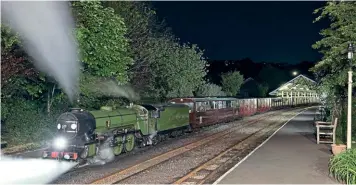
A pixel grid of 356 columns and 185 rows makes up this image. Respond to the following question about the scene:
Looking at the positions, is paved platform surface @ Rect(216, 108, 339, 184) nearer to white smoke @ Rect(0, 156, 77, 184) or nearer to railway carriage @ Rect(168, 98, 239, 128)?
white smoke @ Rect(0, 156, 77, 184)

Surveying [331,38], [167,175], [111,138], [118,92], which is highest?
[331,38]

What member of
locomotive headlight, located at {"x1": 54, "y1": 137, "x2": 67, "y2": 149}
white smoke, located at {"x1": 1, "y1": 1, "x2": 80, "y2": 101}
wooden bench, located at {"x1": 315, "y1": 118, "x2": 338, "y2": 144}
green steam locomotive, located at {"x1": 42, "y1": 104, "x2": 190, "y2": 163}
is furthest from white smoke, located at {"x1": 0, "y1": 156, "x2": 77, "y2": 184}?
wooden bench, located at {"x1": 315, "y1": 118, "x2": 338, "y2": 144}

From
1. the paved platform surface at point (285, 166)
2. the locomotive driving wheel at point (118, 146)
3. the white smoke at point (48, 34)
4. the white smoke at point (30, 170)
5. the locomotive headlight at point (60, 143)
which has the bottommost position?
the white smoke at point (30, 170)

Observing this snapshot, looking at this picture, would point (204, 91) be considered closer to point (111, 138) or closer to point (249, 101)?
point (249, 101)

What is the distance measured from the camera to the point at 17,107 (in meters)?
18.2

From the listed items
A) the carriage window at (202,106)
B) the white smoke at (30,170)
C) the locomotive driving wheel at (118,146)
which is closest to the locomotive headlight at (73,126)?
the white smoke at (30,170)

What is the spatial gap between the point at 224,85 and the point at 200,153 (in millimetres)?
51119

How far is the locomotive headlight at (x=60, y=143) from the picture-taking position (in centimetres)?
1244

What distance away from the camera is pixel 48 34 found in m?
14.0

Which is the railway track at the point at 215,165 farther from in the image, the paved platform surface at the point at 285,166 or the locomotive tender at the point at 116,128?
the locomotive tender at the point at 116,128

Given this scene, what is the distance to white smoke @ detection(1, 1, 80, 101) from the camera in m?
13.4

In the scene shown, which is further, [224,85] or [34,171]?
[224,85]

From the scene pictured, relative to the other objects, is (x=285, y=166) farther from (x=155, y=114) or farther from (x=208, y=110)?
(x=208, y=110)

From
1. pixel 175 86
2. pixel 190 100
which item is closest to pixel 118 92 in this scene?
pixel 190 100
